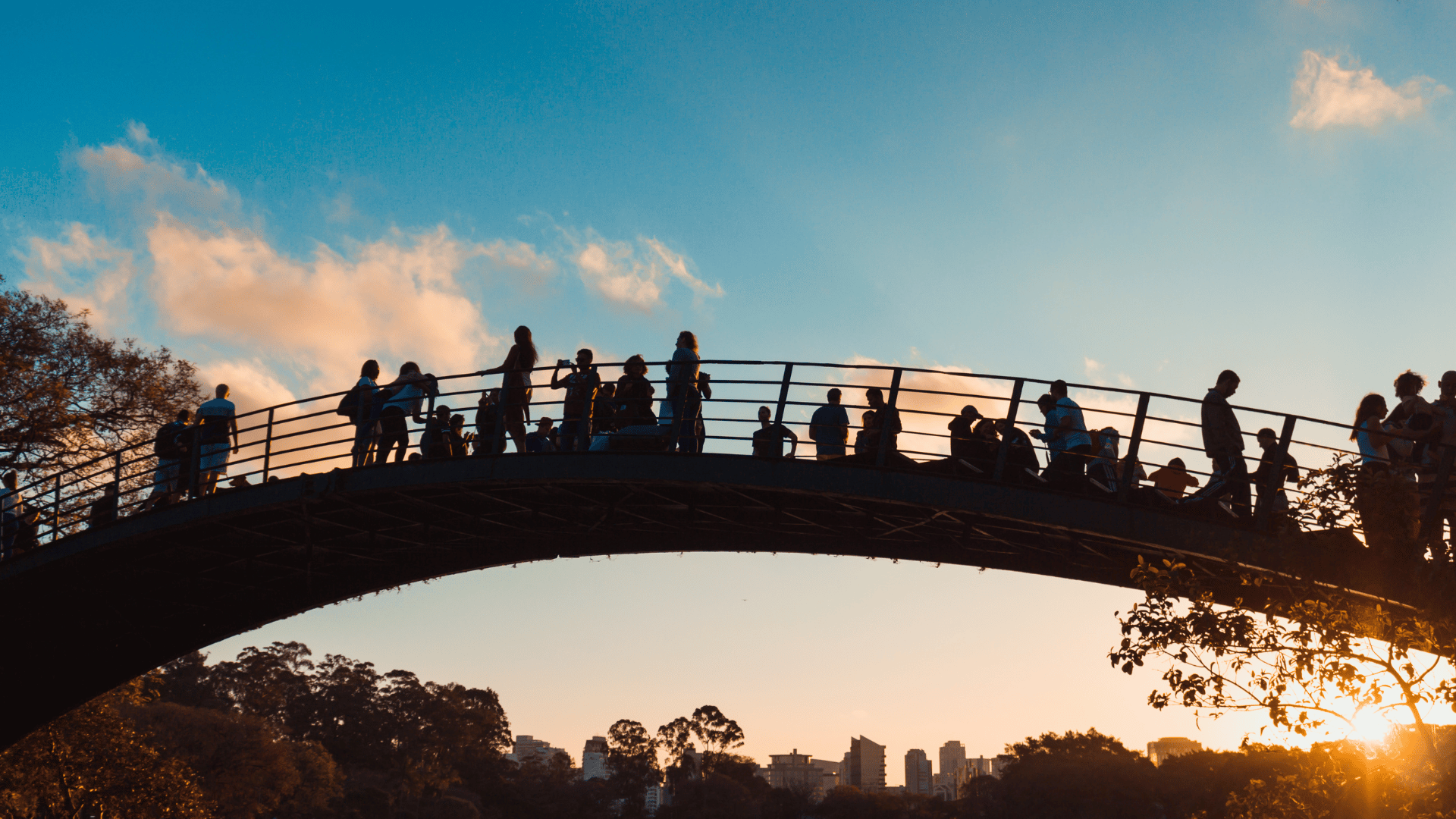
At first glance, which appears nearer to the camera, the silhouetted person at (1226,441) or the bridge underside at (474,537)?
the silhouetted person at (1226,441)

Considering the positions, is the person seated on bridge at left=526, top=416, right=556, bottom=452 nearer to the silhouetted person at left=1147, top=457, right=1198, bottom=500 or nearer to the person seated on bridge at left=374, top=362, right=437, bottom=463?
the person seated on bridge at left=374, top=362, right=437, bottom=463

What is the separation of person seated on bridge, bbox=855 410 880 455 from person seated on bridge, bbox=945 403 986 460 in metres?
0.85

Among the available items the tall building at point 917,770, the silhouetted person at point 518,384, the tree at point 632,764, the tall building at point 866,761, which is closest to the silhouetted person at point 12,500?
the silhouetted person at point 518,384

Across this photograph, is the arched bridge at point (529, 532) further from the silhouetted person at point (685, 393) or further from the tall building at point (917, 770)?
the tall building at point (917, 770)

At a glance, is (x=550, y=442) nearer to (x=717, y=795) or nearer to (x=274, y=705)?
(x=717, y=795)

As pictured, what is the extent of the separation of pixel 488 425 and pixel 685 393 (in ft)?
9.59

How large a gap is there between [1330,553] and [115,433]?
22343mm

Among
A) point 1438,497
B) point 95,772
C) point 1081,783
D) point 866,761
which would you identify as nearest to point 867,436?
point 1438,497

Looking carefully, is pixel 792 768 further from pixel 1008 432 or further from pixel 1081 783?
pixel 1008 432

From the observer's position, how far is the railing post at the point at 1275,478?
928cm

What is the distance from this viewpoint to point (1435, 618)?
8.02m

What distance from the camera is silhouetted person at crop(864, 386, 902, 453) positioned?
11.2m

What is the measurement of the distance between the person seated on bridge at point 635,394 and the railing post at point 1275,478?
21.3ft

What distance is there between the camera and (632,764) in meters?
83.0
